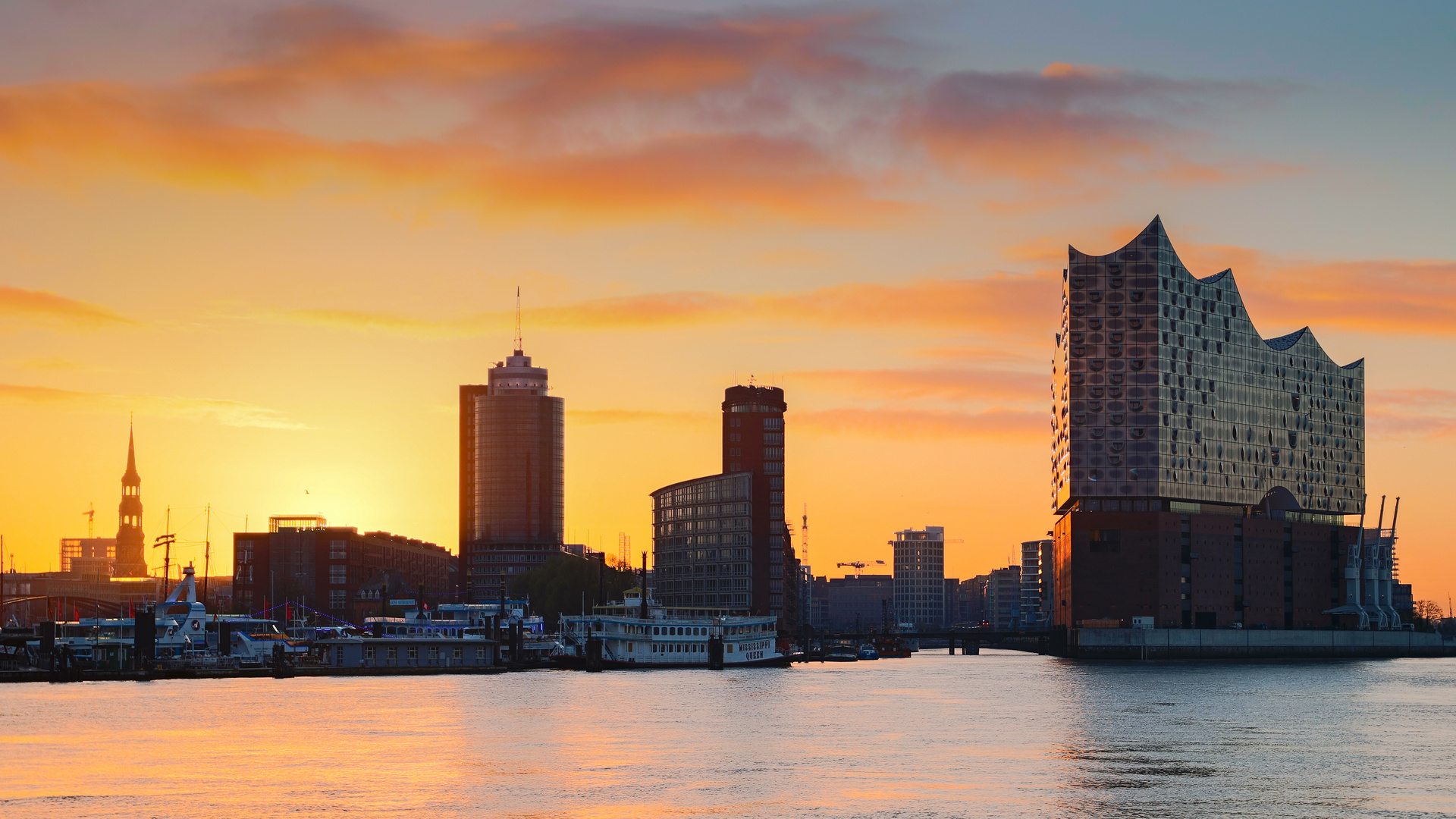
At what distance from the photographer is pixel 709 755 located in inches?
4060

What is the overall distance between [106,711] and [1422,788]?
101 meters

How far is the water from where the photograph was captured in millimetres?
80750

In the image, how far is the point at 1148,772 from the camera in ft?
307

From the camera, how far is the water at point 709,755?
8075cm

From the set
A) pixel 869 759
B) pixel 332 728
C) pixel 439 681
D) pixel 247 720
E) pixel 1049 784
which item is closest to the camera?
pixel 1049 784

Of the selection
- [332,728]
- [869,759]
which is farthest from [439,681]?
[869,759]

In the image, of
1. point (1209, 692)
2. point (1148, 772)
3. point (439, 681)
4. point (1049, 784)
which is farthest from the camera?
point (439, 681)

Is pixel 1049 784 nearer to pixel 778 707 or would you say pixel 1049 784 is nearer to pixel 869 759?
pixel 869 759

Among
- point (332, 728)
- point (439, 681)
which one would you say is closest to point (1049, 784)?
point (332, 728)

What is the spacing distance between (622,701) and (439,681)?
4231 centimetres

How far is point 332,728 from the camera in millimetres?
120875

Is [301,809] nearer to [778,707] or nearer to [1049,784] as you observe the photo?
[1049,784]

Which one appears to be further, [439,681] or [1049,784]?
[439,681]

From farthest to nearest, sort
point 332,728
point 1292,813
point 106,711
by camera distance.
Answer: point 106,711
point 332,728
point 1292,813
